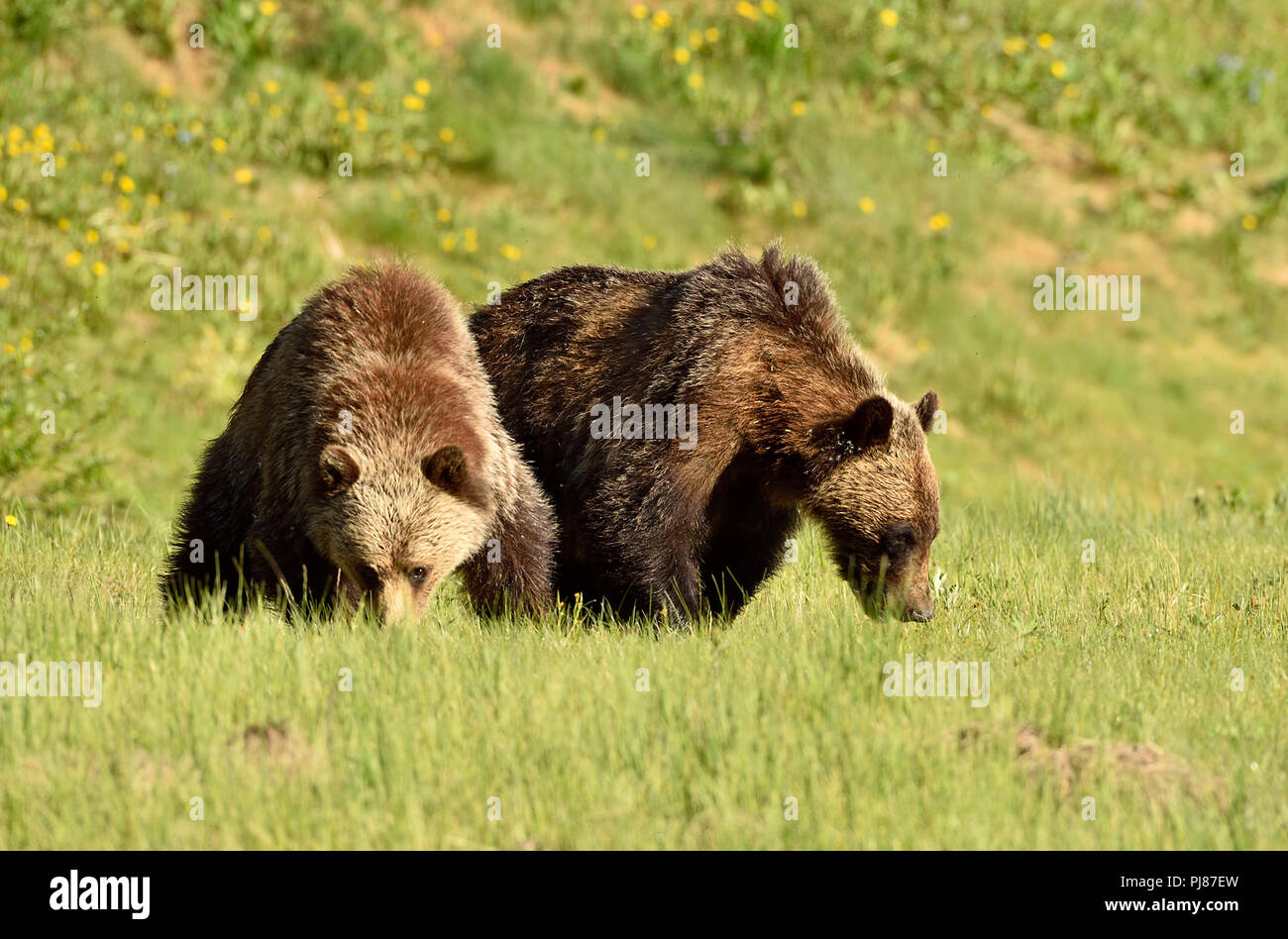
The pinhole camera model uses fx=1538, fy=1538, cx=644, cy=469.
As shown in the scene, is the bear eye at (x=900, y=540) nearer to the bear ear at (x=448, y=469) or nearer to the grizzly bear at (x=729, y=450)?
the grizzly bear at (x=729, y=450)

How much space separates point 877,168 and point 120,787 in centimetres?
1406

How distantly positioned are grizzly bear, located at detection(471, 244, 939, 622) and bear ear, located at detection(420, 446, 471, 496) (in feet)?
3.69

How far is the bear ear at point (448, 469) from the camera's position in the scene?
708 cm

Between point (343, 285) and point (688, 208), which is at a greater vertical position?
point (688, 208)

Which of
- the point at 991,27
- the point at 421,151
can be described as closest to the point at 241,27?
the point at 421,151

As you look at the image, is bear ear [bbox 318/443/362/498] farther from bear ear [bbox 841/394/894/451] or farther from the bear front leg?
bear ear [bbox 841/394/894/451]

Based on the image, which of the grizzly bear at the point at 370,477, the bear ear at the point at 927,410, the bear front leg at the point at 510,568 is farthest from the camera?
the bear ear at the point at 927,410

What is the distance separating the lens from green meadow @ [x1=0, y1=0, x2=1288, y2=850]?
5434 mm

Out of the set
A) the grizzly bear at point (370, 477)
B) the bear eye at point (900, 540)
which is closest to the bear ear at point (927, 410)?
the bear eye at point (900, 540)

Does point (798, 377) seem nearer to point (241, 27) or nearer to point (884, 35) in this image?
point (241, 27)

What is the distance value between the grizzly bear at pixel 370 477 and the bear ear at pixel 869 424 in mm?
1652

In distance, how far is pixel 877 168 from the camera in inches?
704

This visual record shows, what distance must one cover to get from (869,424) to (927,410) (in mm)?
693

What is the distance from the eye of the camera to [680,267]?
16.0 m
